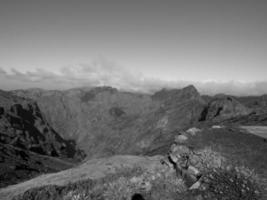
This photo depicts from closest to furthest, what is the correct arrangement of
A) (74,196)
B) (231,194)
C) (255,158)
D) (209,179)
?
(231,194) < (209,179) < (74,196) < (255,158)

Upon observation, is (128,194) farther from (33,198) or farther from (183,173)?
(33,198)

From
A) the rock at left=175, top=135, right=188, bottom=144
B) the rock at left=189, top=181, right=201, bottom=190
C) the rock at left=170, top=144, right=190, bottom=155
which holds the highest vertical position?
the rock at left=175, top=135, right=188, bottom=144

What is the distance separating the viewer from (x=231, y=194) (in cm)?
1720

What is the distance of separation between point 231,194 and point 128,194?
30.5 ft

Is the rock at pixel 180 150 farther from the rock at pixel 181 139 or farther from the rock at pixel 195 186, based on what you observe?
the rock at pixel 195 186

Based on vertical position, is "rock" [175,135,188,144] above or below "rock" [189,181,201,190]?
above

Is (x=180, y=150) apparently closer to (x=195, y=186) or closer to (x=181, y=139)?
(x=181, y=139)

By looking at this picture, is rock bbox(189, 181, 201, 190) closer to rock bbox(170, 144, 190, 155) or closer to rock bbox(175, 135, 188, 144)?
rock bbox(170, 144, 190, 155)

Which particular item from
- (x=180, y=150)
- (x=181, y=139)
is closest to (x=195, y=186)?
(x=180, y=150)

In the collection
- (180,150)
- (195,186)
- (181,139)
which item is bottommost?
(195,186)

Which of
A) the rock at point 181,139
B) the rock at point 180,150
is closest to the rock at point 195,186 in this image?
the rock at point 180,150

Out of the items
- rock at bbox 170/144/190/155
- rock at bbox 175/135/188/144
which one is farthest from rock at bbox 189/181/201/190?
rock at bbox 175/135/188/144

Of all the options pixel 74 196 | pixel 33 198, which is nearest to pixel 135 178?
pixel 74 196

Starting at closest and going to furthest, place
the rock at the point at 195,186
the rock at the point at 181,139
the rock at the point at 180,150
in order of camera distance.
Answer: the rock at the point at 195,186, the rock at the point at 180,150, the rock at the point at 181,139
